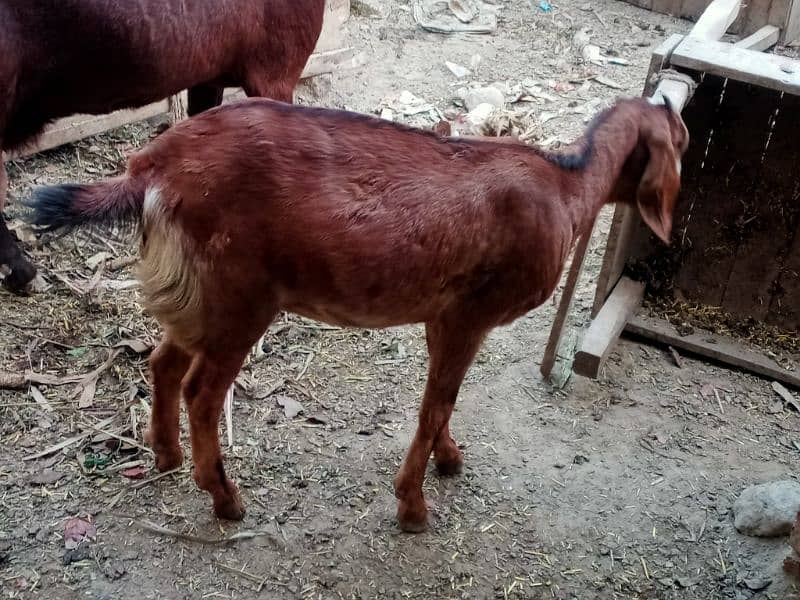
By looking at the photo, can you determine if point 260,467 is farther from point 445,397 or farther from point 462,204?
point 462,204

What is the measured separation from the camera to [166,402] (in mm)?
3148

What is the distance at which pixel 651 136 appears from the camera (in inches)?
122

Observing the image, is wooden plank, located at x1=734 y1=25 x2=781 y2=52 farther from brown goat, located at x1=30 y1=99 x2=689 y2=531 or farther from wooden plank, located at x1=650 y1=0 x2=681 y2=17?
wooden plank, located at x1=650 y1=0 x2=681 y2=17

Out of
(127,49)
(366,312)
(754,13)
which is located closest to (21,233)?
(127,49)

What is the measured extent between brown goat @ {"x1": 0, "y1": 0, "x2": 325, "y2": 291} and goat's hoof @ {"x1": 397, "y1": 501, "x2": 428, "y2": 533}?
2.28 metres

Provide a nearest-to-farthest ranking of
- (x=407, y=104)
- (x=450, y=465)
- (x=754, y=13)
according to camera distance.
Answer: (x=450, y=465), (x=407, y=104), (x=754, y=13)

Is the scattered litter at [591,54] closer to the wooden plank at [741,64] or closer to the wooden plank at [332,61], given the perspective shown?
the wooden plank at [332,61]

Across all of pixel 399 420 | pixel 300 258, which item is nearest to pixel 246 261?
pixel 300 258

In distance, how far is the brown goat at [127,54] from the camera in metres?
3.70

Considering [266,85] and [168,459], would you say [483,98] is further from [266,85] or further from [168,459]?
[168,459]

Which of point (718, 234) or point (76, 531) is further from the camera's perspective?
point (718, 234)

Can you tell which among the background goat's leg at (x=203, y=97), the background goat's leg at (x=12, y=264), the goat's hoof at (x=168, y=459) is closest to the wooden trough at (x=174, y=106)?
the background goat's leg at (x=203, y=97)

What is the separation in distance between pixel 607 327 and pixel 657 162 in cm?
116

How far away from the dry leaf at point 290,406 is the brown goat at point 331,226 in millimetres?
658
